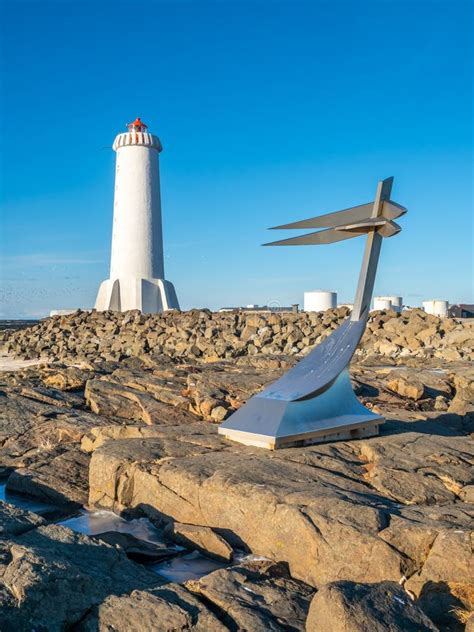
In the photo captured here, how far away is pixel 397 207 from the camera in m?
7.92

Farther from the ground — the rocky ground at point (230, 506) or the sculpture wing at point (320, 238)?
the sculpture wing at point (320, 238)

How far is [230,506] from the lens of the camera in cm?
565

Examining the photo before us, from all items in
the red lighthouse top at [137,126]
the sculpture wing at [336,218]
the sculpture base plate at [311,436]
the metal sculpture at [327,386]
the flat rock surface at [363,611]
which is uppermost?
the red lighthouse top at [137,126]

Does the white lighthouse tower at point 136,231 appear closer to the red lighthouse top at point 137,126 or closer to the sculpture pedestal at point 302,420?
the red lighthouse top at point 137,126

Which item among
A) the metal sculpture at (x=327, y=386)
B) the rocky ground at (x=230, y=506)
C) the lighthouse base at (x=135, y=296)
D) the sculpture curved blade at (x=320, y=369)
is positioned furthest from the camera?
the lighthouse base at (x=135, y=296)

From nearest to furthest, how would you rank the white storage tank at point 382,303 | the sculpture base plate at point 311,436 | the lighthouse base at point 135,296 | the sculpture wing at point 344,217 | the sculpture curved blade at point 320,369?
the sculpture base plate at point 311,436 → the sculpture curved blade at point 320,369 → the sculpture wing at point 344,217 → the lighthouse base at point 135,296 → the white storage tank at point 382,303

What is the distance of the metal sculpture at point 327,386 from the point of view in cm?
727

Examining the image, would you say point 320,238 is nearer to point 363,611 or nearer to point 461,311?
point 363,611

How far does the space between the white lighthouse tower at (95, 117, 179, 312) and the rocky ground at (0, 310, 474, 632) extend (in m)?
13.6

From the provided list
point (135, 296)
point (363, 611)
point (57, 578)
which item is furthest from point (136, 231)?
point (363, 611)

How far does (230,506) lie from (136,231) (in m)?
21.4

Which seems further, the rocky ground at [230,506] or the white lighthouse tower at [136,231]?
the white lighthouse tower at [136,231]

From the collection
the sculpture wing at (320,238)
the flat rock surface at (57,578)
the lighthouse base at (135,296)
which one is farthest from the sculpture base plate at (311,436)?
the lighthouse base at (135,296)

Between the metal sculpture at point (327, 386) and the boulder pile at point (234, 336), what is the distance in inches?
327
